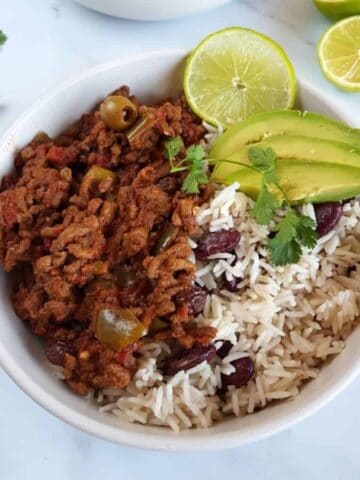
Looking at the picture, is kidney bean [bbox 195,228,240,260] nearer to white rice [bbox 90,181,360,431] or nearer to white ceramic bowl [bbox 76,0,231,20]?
white rice [bbox 90,181,360,431]

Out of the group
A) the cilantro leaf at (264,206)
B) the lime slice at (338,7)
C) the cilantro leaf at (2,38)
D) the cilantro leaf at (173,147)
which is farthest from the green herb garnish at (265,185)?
the cilantro leaf at (2,38)

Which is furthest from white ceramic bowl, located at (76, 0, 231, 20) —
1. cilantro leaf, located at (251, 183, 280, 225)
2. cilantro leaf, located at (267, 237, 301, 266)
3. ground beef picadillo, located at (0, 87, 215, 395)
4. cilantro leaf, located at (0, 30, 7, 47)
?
cilantro leaf, located at (267, 237, 301, 266)

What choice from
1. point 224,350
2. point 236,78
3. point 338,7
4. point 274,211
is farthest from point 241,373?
point 338,7

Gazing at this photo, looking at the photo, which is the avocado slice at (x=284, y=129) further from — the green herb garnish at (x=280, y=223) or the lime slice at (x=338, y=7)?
the lime slice at (x=338, y=7)

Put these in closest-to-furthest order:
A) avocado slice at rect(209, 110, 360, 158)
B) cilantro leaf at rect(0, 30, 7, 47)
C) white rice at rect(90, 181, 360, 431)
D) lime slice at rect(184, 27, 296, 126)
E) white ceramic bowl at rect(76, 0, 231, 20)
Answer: white rice at rect(90, 181, 360, 431) < avocado slice at rect(209, 110, 360, 158) < lime slice at rect(184, 27, 296, 126) < white ceramic bowl at rect(76, 0, 231, 20) < cilantro leaf at rect(0, 30, 7, 47)

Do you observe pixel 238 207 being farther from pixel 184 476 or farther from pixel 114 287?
pixel 184 476

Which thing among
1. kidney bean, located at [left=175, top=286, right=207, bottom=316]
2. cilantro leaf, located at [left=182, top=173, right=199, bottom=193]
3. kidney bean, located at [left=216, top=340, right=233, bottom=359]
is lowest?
kidney bean, located at [left=216, top=340, right=233, bottom=359]

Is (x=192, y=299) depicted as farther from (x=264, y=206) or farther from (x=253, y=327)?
(x=264, y=206)
